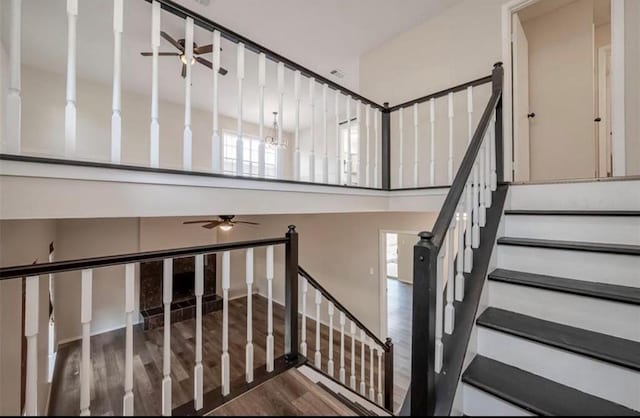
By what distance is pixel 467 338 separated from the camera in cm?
123

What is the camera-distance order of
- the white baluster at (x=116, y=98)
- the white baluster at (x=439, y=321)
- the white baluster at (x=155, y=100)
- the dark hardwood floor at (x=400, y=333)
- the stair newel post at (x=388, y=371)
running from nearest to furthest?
the white baluster at (x=439, y=321)
the white baluster at (x=116, y=98)
the white baluster at (x=155, y=100)
the stair newel post at (x=388, y=371)
the dark hardwood floor at (x=400, y=333)

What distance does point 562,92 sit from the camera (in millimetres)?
3090

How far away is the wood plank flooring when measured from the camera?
1.17 metres

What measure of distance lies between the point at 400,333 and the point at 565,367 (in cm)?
440

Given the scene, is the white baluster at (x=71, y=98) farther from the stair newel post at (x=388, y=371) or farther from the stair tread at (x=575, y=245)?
the stair newel post at (x=388, y=371)

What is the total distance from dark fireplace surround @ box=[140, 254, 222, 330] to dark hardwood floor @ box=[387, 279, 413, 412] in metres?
3.82

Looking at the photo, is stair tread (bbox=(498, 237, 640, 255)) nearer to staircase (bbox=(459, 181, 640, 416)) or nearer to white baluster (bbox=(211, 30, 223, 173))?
staircase (bbox=(459, 181, 640, 416))

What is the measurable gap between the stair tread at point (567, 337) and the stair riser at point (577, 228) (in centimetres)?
58

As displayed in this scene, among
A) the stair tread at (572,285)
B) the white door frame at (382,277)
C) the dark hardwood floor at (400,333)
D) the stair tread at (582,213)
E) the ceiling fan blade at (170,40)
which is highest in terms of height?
the ceiling fan blade at (170,40)

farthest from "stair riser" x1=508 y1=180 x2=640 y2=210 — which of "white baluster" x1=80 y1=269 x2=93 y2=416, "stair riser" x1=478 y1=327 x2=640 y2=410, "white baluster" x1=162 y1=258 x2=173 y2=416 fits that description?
"white baluster" x1=80 y1=269 x2=93 y2=416

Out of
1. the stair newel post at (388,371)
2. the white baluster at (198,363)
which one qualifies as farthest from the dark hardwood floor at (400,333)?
the white baluster at (198,363)

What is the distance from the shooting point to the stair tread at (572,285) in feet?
3.93

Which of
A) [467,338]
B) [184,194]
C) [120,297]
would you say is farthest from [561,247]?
[120,297]

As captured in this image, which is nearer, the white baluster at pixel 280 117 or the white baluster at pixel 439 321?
the white baluster at pixel 439 321
